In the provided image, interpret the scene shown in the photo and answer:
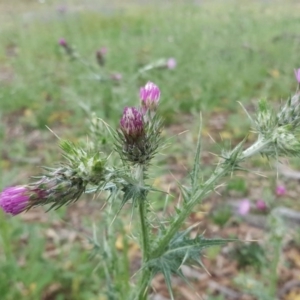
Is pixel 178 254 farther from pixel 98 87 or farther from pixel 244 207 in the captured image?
pixel 98 87

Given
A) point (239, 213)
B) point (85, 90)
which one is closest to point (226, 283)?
point (239, 213)

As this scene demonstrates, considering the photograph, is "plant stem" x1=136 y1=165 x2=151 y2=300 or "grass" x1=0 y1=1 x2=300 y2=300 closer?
"plant stem" x1=136 y1=165 x2=151 y2=300

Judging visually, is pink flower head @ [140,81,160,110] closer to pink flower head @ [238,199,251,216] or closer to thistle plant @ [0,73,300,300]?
thistle plant @ [0,73,300,300]

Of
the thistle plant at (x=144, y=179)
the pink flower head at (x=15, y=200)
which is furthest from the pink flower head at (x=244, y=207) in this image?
the pink flower head at (x=15, y=200)

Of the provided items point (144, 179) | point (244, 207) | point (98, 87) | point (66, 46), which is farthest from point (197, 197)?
point (98, 87)

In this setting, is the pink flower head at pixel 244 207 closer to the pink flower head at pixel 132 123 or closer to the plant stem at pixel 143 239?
the plant stem at pixel 143 239

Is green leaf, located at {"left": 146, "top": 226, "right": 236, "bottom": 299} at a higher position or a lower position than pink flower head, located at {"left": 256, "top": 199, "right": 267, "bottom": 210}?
higher

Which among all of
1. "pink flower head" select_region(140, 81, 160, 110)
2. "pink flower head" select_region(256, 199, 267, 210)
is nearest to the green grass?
"pink flower head" select_region(256, 199, 267, 210)

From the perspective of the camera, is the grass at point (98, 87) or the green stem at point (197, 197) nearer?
the green stem at point (197, 197)
